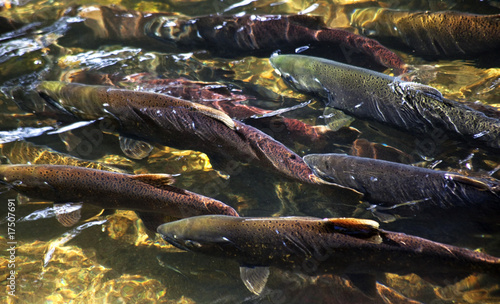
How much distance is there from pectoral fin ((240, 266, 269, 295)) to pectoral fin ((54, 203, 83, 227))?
1.82 meters

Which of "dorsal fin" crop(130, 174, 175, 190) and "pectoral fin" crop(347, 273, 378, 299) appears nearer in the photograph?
"pectoral fin" crop(347, 273, 378, 299)

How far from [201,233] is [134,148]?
1.65m

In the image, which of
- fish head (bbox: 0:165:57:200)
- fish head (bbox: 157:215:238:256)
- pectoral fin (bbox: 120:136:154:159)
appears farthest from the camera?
pectoral fin (bbox: 120:136:154:159)

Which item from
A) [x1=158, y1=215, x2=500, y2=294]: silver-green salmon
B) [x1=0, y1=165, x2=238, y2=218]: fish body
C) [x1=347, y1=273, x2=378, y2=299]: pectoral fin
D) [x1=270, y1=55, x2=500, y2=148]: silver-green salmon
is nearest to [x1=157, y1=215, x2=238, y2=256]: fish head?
[x1=158, y1=215, x2=500, y2=294]: silver-green salmon

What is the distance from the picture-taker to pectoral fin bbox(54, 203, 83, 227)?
10.9 ft

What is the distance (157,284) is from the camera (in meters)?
3.23

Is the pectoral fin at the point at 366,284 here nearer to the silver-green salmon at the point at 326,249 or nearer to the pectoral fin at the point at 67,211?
the silver-green salmon at the point at 326,249

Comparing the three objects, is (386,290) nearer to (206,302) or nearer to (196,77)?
(206,302)

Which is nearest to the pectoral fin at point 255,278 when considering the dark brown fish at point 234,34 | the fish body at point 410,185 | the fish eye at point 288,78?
the fish body at point 410,185

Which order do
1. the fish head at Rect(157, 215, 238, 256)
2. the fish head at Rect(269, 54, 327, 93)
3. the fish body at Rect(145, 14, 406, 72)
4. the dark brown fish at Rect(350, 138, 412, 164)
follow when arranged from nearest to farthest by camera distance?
1. the fish head at Rect(157, 215, 238, 256)
2. the dark brown fish at Rect(350, 138, 412, 164)
3. the fish head at Rect(269, 54, 327, 93)
4. the fish body at Rect(145, 14, 406, 72)

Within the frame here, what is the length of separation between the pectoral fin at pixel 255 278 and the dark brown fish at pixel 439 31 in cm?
421

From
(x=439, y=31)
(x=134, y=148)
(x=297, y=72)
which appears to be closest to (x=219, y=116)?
(x=134, y=148)

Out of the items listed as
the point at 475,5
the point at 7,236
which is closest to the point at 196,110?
the point at 7,236

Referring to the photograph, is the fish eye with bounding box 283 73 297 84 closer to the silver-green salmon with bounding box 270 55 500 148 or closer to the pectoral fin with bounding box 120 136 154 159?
the silver-green salmon with bounding box 270 55 500 148
